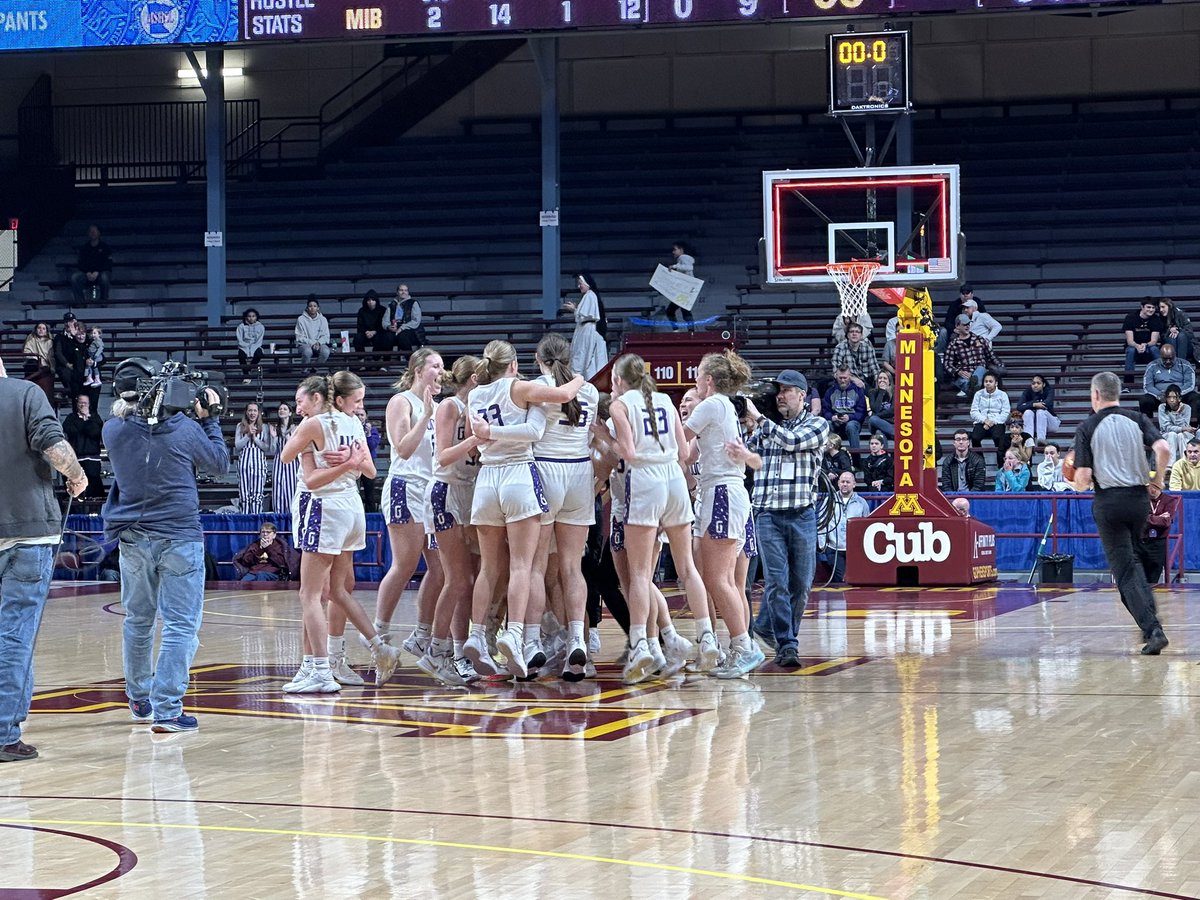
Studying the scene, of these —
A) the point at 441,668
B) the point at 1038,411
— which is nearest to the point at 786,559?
the point at 441,668

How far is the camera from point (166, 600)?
29.0ft

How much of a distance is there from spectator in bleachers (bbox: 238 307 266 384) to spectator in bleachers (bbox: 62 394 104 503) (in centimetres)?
286

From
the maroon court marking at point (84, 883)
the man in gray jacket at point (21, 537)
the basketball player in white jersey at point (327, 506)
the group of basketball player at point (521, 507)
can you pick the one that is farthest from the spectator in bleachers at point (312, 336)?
the maroon court marking at point (84, 883)

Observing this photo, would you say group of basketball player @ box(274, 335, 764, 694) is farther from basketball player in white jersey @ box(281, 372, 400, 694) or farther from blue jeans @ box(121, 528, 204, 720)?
blue jeans @ box(121, 528, 204, 720)

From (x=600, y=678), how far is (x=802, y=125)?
20.8m

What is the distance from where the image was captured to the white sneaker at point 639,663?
32.9 ft

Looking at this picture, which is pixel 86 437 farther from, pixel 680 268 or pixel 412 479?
pixel 412 479

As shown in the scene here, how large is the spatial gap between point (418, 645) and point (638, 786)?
3.93 m

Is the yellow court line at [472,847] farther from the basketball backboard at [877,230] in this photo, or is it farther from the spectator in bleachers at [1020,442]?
the spectator in bleachers at [1020,442]

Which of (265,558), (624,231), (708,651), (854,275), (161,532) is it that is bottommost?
(265,558)

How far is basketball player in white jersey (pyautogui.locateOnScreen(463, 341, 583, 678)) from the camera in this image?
994cm

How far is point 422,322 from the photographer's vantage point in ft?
87.1

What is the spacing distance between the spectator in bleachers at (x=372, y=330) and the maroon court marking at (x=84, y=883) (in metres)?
19.4

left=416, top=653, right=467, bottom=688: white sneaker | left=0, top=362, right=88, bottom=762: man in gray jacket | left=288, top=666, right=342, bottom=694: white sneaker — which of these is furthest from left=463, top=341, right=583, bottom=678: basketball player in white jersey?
left=0, top=362, right=88, bottom=762: man in gray jacket
